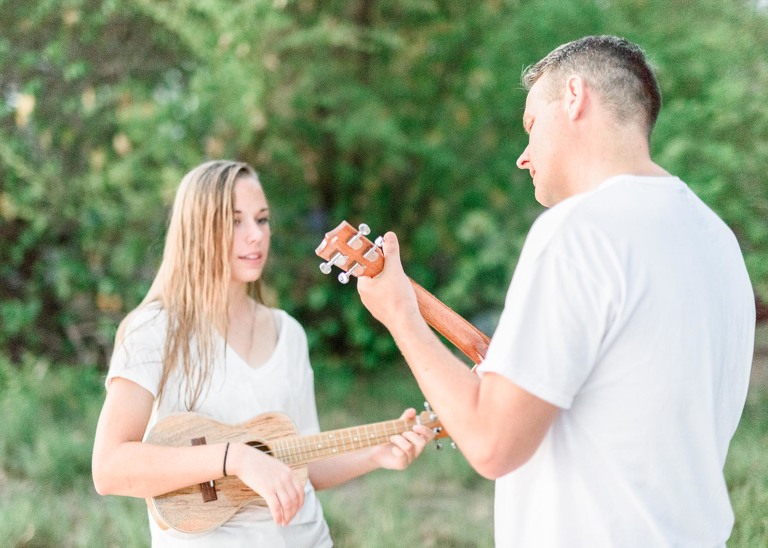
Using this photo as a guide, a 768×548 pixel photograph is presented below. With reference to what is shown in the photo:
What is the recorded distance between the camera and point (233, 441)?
2281 millimetres

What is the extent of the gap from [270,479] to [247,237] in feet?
2.70

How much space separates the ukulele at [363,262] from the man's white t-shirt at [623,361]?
0.37 m

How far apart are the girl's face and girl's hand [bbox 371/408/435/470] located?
698 mm

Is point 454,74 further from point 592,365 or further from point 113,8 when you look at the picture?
point 592,365

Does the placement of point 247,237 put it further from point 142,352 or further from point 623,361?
point 623,361

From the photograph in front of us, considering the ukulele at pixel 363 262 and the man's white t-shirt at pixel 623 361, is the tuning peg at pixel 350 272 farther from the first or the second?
the man's white t-shirt at pixel 623 361

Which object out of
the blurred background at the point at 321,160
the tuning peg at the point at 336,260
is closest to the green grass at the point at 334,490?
the blurred background at the point at 321,160

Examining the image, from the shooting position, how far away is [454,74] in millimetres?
7020

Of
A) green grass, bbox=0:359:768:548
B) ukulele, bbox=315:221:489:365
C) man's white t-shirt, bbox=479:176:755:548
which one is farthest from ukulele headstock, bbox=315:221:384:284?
green grass, bbox=0:359:768:548

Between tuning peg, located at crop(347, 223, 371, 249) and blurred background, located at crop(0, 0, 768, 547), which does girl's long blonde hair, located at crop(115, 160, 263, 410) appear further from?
blurred background, located at crop(0, 0, 768, 547)

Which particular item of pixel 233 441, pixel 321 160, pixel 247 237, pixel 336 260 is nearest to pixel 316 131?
pixel 321 160

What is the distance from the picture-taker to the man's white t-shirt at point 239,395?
2229 millimetres

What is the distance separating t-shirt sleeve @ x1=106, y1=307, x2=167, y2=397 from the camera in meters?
2.21

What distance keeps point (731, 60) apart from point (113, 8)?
4301mm
